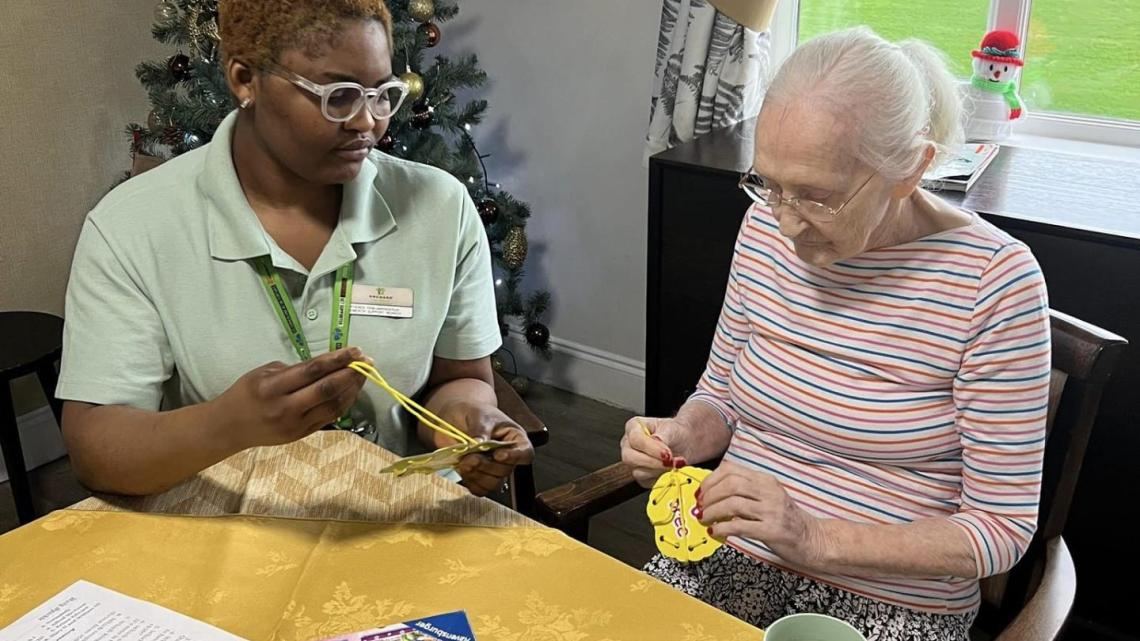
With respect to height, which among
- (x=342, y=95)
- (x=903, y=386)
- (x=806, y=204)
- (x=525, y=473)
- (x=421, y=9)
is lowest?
(x=525, y=473)

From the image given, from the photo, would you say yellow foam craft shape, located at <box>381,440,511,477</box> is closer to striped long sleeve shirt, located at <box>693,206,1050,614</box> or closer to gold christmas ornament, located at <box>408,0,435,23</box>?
striped long sleeve shirt, located at <box>693,206,1050,614</box>

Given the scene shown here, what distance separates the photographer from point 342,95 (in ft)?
5.03

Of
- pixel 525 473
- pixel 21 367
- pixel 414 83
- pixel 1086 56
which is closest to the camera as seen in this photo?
pixel 525 473

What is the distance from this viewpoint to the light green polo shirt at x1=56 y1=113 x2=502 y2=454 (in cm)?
154

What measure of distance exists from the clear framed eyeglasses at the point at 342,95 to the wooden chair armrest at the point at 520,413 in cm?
56

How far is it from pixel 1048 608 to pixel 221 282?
126 cm

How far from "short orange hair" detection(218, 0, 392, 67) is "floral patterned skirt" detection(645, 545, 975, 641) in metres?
0.96

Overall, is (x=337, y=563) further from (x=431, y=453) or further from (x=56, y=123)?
(x=56, y=123)

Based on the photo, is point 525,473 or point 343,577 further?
point 525,473

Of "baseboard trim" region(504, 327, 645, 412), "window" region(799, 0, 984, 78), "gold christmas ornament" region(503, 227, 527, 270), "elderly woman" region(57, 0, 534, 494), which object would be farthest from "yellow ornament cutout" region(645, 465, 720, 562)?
"baseboard trim" region(504, 327, 645, 412)

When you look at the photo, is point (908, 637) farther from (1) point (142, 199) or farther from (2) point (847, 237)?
(1) point (142, 199)

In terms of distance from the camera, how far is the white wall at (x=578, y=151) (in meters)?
3.21

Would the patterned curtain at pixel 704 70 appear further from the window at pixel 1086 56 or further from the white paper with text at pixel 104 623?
the white paper with text at pixel 104 623

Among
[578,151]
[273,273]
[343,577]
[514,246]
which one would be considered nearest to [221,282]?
[273,273]
